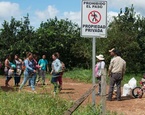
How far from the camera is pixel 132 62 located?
30.2 metres

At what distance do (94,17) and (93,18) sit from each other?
0.10 ft

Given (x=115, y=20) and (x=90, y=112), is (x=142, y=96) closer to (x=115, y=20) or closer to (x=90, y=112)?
Answer: (x=90, y=112)

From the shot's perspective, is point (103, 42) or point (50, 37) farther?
point (50, 37)

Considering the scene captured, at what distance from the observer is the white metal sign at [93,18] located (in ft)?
23.2

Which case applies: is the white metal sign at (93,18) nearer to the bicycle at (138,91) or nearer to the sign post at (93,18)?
the sign post at (93,18)

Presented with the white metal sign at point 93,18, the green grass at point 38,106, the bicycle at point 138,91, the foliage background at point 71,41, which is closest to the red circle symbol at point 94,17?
the white metal sign at point 93,18

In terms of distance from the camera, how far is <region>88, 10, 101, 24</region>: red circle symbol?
7103 millimetres

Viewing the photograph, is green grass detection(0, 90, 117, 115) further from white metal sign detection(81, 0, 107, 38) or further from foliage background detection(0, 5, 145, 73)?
foliage background detection(0, 5, 145, 73)

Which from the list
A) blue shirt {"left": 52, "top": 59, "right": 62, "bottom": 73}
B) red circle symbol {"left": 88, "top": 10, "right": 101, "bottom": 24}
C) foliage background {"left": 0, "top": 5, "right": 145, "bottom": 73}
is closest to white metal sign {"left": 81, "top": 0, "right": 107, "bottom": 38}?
red circle symbol {"left": 88, "top": 10, "right": 101, "bottom": 24}

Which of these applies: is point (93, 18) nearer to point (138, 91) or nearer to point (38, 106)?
point (38, 106)

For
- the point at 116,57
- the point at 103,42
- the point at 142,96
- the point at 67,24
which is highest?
the point at 67,24

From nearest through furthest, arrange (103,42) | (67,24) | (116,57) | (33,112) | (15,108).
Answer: (33,112)
(15,108)
(116,57)
(103,42)
(67,24)

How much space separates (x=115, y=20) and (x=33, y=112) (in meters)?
26.1

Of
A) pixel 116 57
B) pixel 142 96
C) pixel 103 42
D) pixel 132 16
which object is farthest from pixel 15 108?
pixel 132 16
